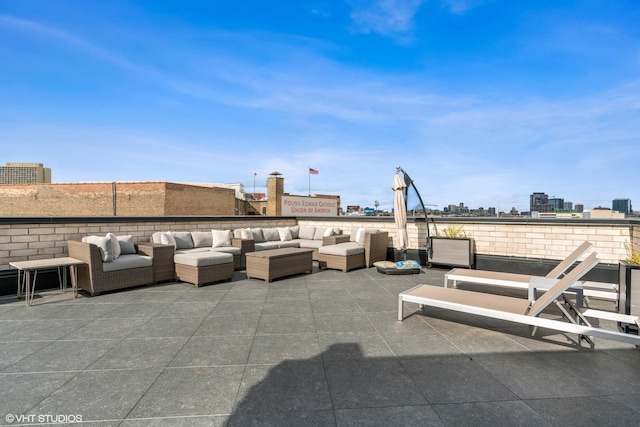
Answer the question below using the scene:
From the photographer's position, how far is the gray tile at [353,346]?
2.62 metres

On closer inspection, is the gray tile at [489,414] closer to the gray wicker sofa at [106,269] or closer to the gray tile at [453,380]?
the gray tile at [453,380]

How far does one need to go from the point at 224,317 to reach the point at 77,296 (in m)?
2.71

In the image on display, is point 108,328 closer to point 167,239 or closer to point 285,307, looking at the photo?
point 285,307

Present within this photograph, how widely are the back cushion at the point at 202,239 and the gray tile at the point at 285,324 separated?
3.56 m

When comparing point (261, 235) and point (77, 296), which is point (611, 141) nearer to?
point (261, 235)

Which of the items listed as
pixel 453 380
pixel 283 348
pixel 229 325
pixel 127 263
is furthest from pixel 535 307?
pixel 127 263

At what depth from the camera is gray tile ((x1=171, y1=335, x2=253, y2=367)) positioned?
247 centimetres

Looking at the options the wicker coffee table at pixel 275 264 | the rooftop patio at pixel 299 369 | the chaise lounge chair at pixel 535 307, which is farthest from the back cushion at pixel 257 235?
the chaise lounge chair at pixel 535 307

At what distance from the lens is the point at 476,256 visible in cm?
689

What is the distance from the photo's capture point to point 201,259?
5.25 metres

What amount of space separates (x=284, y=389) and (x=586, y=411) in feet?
6.27

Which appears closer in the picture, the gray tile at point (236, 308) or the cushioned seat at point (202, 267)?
the gray tile at point (236, 308)

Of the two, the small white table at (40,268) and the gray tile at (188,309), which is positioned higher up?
the small white table at (40,268)

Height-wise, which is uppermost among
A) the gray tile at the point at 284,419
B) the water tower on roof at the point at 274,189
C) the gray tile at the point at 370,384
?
the water tower on roof at the point at 274,189
